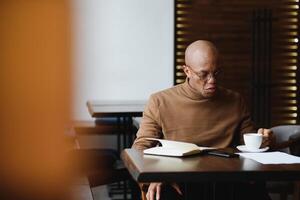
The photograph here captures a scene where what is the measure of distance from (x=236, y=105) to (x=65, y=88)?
1.81 m

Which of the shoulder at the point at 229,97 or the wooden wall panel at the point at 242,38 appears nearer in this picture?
the shoulder at the point at 229,97

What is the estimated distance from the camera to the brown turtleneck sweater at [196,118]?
2186mm

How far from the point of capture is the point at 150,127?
2.19 metres

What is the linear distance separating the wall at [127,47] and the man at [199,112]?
2.84 metres

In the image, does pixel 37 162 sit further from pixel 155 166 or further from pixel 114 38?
pixel 114 38

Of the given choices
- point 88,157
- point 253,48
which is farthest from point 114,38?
point 88,157

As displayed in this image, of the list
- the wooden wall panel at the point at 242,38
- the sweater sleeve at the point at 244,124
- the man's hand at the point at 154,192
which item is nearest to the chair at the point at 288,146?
the sweater sleeve at the point at 244,124

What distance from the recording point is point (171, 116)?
87.5 inches

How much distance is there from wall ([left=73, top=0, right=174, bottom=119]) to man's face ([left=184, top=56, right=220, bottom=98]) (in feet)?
9.52

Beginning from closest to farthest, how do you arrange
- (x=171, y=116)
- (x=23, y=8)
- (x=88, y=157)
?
1. (x=23, y=8)
2. (x=171, y=116)
3. (x=88, y=157)

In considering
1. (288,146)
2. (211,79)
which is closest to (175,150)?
(211,79)

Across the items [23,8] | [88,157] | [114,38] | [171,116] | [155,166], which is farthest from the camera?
[114,38]

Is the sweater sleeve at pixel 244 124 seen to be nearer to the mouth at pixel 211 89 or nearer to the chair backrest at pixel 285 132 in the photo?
the mouth at pixel 211 89

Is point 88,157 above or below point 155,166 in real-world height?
below
